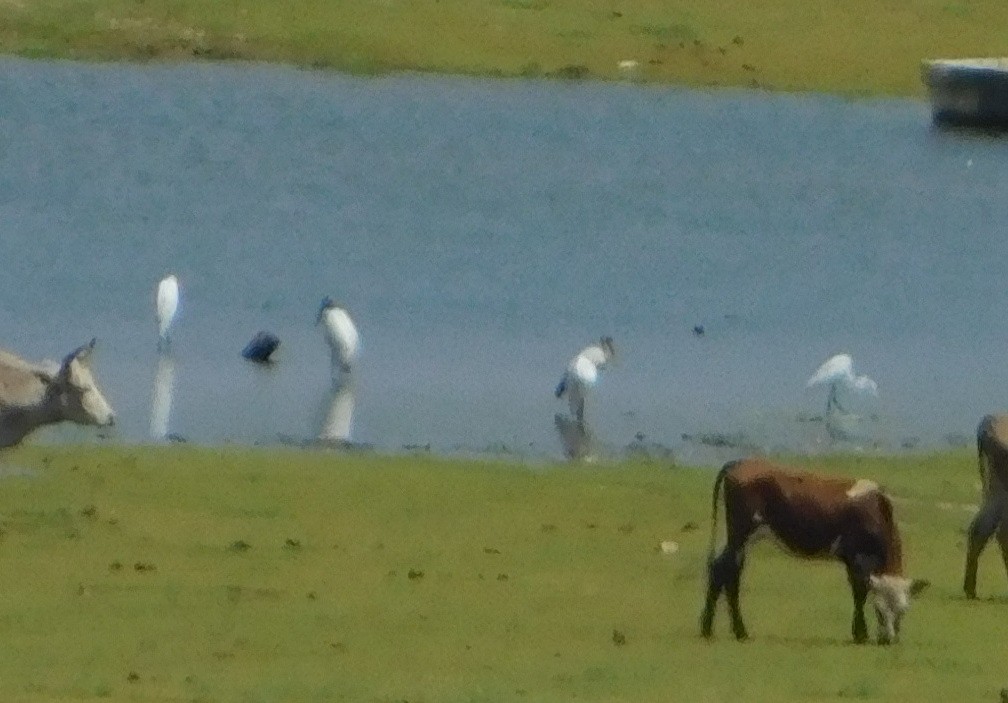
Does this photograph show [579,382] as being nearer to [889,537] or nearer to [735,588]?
[889,537]

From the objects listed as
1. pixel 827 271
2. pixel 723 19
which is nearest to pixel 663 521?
pixel 827 271

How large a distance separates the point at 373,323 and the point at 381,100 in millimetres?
24716

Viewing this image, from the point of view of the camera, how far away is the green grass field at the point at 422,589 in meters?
11.8

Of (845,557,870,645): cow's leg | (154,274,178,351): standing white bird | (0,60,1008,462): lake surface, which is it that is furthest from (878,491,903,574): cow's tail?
(154,274,178,351): standing white bird

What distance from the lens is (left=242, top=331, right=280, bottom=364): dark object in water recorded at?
75.3 feet

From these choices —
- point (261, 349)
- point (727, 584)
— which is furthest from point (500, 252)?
point (727, 584)

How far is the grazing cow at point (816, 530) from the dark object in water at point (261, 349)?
10.2m

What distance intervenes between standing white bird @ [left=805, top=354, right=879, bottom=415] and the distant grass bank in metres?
31.8

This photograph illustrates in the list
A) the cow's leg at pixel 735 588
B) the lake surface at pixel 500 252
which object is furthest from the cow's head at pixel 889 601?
the lake surface at pixel 500 252

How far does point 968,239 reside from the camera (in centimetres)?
3897

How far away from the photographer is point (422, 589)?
46.1ft

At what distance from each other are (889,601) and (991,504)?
2058 mm

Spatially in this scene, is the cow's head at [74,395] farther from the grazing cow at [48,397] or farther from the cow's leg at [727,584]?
the cow's leg at [727,584]

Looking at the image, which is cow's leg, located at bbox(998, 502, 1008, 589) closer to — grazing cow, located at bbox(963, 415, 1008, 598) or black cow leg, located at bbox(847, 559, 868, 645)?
grazing cow, located at bbox(963, 415, 1008, 598)
